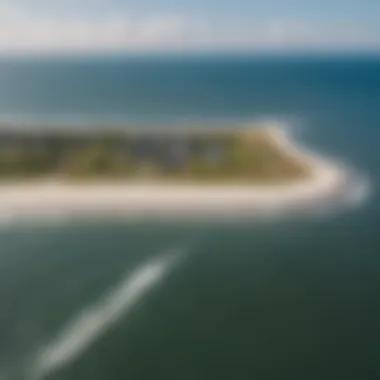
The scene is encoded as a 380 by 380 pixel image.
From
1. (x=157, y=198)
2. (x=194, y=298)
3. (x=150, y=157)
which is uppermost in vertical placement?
(x=194, y=298)

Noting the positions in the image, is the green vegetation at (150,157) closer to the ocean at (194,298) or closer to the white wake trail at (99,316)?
the ocean at (194,298)

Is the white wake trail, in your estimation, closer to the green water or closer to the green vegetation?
A: the green water

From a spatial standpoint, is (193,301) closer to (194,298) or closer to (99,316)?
(194,298)

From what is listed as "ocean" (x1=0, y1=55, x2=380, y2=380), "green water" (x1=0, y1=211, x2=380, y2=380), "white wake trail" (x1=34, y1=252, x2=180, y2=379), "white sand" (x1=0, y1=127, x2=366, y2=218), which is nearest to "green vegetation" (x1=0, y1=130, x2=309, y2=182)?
"white sand" (x1=0, y1=127, x2=366, y2=218)

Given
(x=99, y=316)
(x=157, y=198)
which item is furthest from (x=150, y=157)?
(x=99, y=316)

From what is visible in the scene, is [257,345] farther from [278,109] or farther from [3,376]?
[278,109]

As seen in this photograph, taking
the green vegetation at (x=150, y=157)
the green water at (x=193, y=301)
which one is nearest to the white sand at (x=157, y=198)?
the green vegetation at (x=150, y=157)
